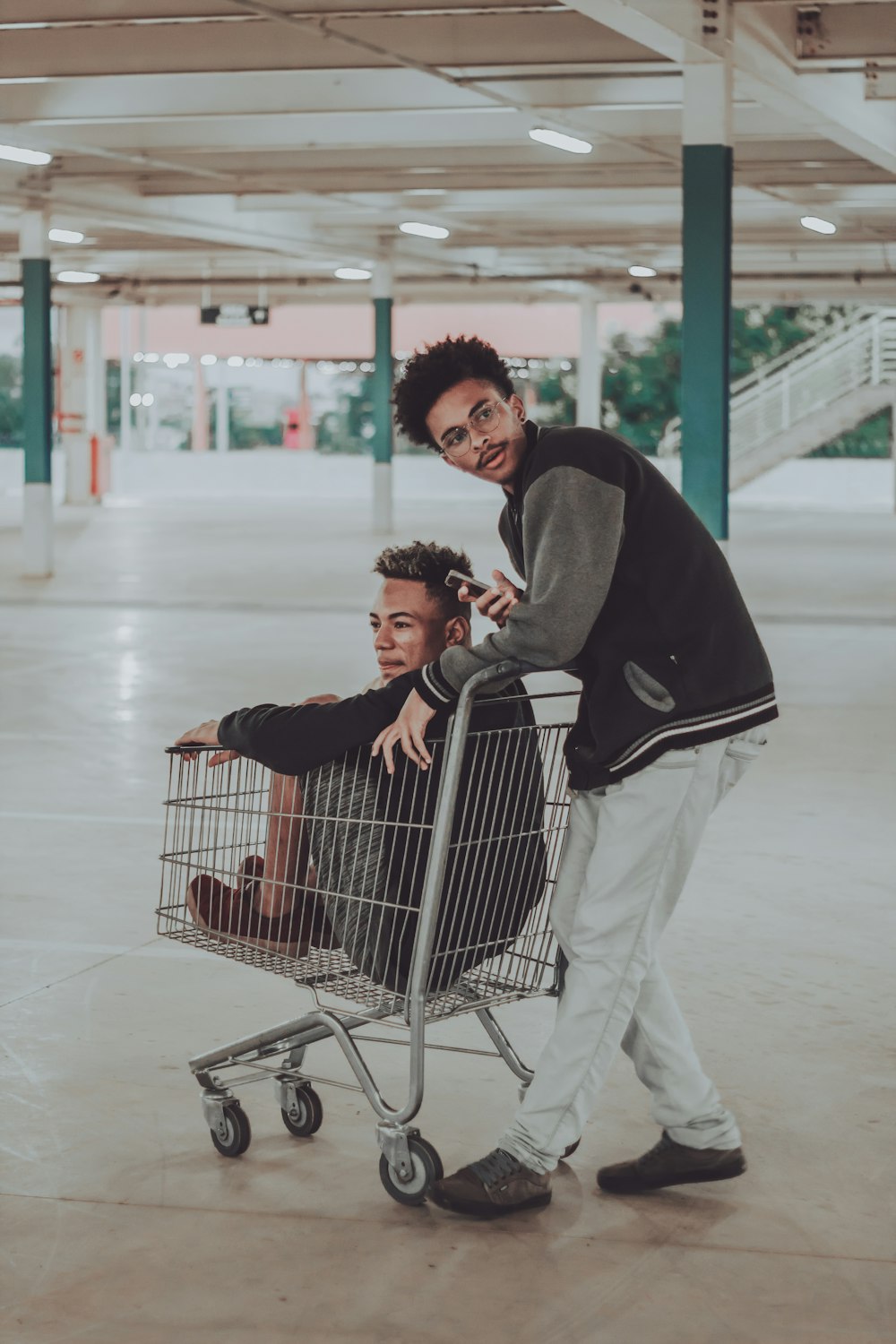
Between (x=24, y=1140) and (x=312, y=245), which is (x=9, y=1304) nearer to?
(x=24, y=1140)

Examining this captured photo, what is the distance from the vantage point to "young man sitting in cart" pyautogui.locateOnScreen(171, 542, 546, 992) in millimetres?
3268

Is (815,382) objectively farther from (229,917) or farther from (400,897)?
(400,897)

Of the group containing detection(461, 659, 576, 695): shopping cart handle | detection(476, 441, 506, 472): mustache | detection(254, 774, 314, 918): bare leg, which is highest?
detection(476, 441, 506, 472): mustache

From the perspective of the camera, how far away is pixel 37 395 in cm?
1916

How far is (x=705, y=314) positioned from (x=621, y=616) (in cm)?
931

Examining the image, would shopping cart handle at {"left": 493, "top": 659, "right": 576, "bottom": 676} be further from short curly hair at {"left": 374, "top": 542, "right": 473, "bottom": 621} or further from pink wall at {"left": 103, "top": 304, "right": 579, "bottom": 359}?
pink wall at {"left": 103, "top": 304, "right": 579, "bottom": 359}

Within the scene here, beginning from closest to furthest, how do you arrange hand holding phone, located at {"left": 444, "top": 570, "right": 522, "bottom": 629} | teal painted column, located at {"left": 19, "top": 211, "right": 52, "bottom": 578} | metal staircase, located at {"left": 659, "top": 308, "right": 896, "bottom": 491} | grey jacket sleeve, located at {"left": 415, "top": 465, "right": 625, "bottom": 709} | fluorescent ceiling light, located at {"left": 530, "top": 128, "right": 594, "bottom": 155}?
1. grey jacket sleeve, located at {"left": 415, "top": 465, "right": 625, "bottom": 709}
2. hand holding phone, located at {"left": 444, "top": 570, "right": 522, "bottom": 629}
3. fluorescent ceiling light, located at {"left": 530, "top": 128, "right": 594, "bottom": 155}
4. teal painted column, located at {"left": 19, "top": 211, "right": 52, "bottom": 578}
5. metal staircase, located at {"left": 659, "top": 308, "right": 896, "bottom": 491}

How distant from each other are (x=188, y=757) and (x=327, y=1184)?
90 cm

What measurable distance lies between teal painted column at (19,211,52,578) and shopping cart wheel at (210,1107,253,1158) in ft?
52.4

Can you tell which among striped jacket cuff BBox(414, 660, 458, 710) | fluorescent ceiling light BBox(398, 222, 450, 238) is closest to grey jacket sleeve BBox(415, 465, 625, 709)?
striped jacket cuff BBox(414, 660, 458, 710)

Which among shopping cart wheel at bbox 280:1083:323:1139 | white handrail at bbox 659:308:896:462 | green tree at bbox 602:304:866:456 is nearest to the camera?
shopping cart wheel at bbox 280:1083:323:1139

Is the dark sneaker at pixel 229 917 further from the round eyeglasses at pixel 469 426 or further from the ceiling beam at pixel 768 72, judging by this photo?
the ceiling beam at pixel 768 72

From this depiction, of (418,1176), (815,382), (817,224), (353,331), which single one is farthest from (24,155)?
(353,331)

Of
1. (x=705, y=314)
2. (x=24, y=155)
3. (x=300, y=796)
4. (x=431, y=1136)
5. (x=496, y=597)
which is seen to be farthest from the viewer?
(x=24, y=155)
